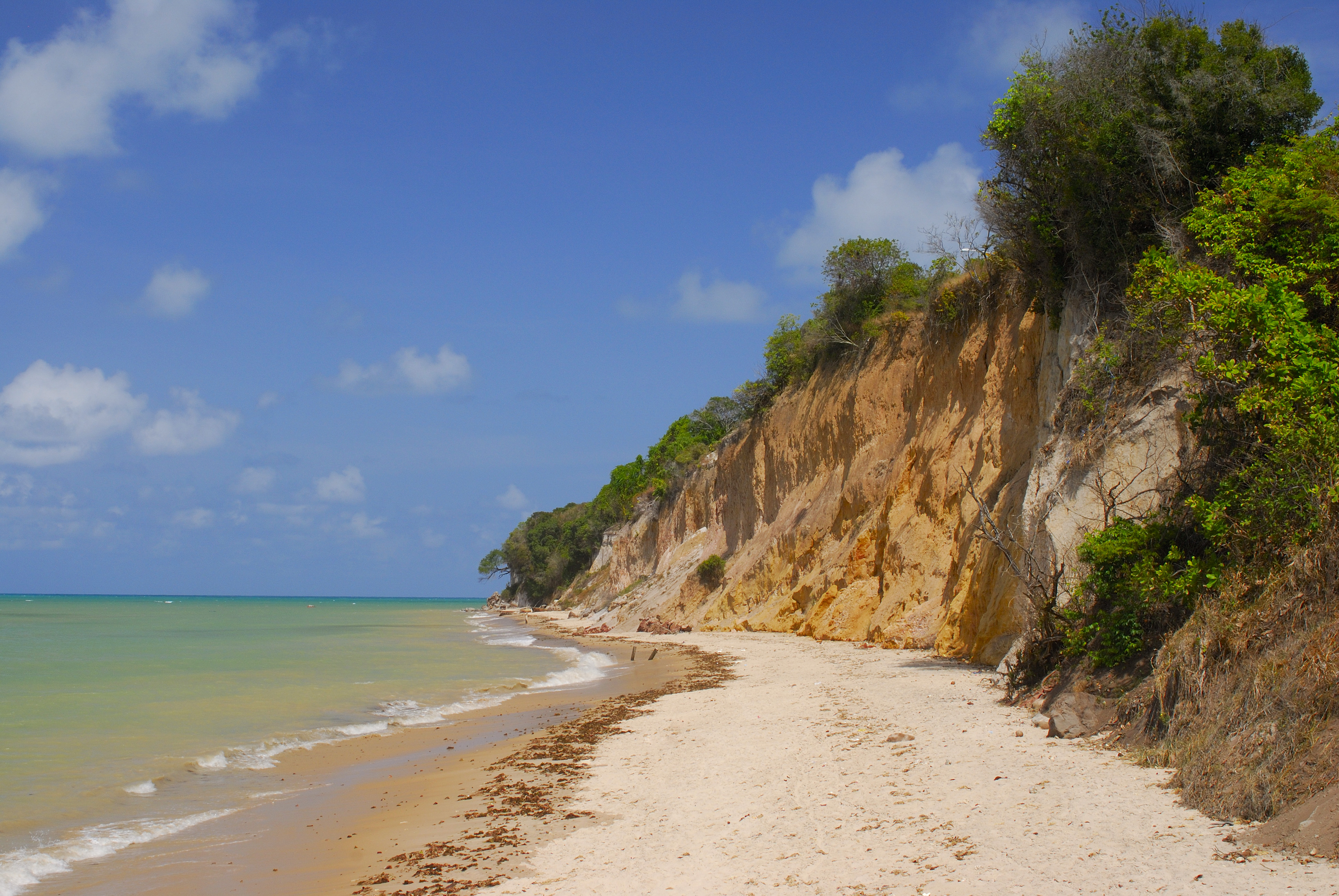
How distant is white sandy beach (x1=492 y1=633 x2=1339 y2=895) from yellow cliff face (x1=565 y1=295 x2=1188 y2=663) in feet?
11.7

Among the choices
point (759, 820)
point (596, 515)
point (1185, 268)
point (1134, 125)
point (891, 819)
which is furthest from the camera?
point (596, 515)

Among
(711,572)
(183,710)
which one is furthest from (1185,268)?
(711,572)

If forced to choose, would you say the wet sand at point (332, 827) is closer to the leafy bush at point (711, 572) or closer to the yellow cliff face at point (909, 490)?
the yellow cliff face at point (909, 490)

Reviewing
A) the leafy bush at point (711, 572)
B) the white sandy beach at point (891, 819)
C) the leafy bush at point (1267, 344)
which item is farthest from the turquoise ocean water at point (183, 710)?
the leafy bush at point (1267, 344)

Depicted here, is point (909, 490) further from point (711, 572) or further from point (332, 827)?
point (332, 827)

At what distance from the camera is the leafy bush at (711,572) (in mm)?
34031

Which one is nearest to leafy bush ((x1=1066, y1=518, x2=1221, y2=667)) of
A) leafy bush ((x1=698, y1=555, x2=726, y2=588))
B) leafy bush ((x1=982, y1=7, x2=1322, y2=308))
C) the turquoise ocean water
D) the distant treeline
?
the distant treeline

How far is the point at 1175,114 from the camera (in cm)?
A: 1138

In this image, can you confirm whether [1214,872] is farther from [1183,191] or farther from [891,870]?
[1183,191]

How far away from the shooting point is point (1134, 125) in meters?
11.5

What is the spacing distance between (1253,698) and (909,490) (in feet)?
49.6

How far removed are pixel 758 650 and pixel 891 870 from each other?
51.5ft

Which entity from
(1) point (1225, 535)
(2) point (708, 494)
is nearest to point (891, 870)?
(1) point (1225, 535)

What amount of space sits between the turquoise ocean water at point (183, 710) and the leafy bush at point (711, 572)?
6770 millimetres
